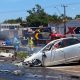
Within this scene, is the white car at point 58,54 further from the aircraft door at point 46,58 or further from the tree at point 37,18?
the tree at point 37,18

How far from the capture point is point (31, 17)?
108 metres

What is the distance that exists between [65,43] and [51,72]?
276 cm

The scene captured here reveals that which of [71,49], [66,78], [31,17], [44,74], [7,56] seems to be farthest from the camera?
[31,17]

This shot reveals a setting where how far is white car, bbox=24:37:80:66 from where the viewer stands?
21.6 m

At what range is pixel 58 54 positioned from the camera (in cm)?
2184

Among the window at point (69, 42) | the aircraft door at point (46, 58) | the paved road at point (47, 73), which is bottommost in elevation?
the paved road at point (47, 73)

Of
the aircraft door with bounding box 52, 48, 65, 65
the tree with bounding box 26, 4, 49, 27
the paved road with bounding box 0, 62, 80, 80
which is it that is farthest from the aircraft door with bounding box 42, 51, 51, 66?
the tree with bounding box 26, 4, 49, 27

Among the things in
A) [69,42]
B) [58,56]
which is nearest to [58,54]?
[58,56]

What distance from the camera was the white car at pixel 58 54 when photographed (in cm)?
2158

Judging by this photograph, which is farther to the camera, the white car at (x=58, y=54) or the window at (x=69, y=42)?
the window at (x=69, y=42)

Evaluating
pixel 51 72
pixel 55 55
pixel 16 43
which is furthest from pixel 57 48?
pixel 16 43

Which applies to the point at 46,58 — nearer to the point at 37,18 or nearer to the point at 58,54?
the point at 58,54

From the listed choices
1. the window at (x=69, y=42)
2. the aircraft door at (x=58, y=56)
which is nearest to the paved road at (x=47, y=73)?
the aircraft door at (x=58, y=56)

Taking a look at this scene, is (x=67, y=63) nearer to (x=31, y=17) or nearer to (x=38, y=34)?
(x=38, y=34)
